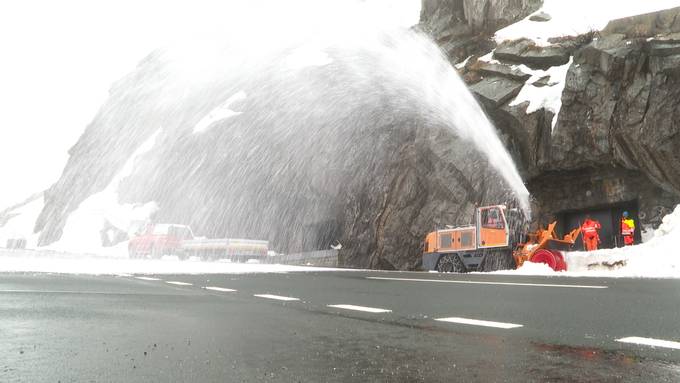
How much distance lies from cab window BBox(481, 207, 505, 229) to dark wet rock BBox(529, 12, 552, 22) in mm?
15013

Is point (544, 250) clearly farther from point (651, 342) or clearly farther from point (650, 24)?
point (651, 342)

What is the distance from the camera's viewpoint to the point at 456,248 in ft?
63.1

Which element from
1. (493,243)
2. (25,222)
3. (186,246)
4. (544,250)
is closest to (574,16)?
(493,243)

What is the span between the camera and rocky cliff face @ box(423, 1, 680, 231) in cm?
2278

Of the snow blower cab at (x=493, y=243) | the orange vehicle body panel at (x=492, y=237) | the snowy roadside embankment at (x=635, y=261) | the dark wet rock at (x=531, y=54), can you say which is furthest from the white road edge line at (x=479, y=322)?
the dark wet rock at (x=531, y=54)

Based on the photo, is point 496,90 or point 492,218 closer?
point 492,218

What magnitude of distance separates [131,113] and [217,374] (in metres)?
74.5

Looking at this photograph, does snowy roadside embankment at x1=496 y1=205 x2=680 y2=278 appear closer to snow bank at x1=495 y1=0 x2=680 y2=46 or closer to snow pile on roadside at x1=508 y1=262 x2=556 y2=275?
snow pile on roadside at x1=508 y1=262 x2=556 y2=275

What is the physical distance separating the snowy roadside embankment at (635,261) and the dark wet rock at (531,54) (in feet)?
43.6

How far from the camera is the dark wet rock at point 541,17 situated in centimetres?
2897

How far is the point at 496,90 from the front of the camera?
27188 mm

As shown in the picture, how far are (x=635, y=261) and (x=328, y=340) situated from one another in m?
12.5

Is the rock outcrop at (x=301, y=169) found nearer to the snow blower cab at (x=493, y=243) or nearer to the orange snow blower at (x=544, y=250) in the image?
the snow blower cab at (x=493, y=243)

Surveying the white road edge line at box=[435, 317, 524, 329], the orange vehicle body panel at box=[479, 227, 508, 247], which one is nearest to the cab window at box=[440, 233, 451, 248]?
the orange vehicle body panel at box=[479, 227, 508, 247]
